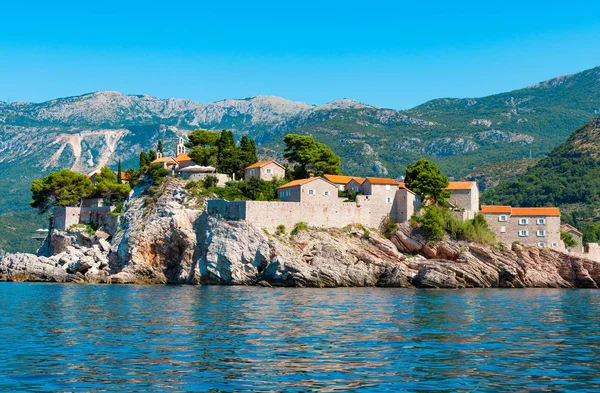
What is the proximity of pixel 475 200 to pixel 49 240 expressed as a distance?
42945 millimetres

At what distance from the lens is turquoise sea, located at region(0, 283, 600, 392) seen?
21984 millimetres

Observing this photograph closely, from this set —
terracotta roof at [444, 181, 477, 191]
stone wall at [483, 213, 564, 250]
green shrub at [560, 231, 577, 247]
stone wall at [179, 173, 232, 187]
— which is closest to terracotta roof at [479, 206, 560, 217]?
stone wall at [483, 213, 564, 250]

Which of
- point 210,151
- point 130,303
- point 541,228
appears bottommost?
point 130,303

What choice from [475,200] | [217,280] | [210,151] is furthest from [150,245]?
[475,200]

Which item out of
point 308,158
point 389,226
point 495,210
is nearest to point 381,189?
point 389,226

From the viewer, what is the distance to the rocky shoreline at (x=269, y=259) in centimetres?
6353

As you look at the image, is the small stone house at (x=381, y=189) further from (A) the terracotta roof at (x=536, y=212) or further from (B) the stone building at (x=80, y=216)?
(B) the stone building at (x=80, y=216)

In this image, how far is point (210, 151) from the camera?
269 feet

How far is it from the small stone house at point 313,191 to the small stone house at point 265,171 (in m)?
6.28

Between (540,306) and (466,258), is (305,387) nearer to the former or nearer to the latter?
(540,306)

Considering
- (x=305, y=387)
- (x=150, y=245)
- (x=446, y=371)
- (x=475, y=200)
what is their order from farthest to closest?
(x=475, y=200) < (x=150, y=245) < (x=446, y=371) < (x=305, y=387)

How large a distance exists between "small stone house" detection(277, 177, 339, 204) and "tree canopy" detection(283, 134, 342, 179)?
9.21m

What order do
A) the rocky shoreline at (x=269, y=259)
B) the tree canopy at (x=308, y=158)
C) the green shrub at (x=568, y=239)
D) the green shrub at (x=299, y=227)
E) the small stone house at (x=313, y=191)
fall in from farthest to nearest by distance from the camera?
the green shrub at (x=568, y=239)
the tree canopy at (x=308, y=158)
the small stone house at (x=313, y=191)
the green shrub at (x=299, y=227)
the rocky shoreline at (x=269, y=259)

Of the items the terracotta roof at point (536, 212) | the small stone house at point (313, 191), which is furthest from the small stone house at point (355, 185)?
the terracotta roof at point (536, 212)
